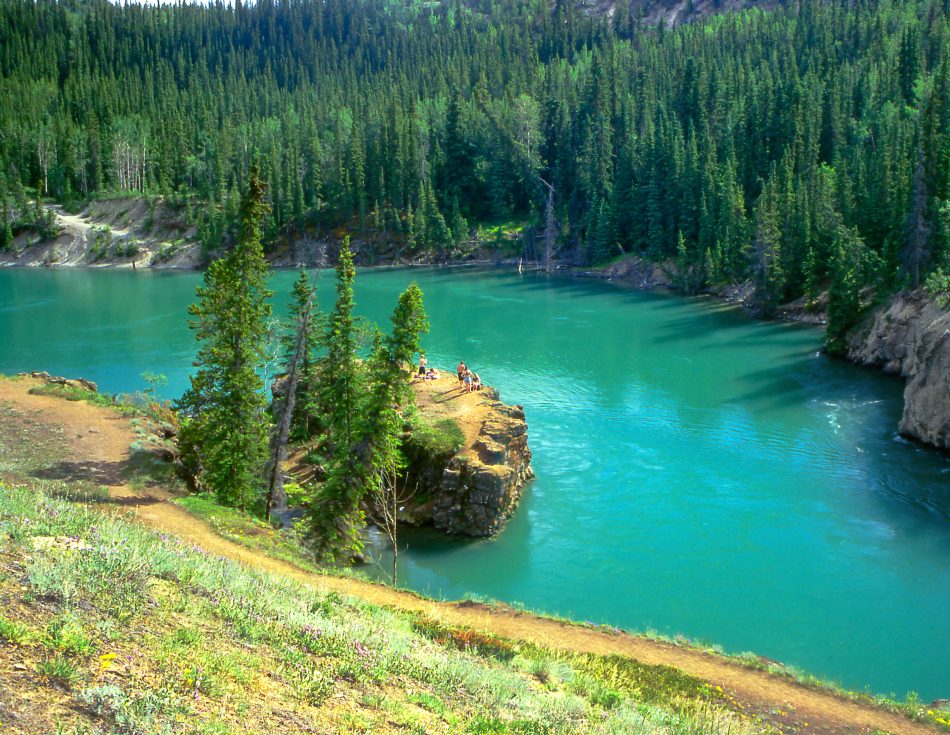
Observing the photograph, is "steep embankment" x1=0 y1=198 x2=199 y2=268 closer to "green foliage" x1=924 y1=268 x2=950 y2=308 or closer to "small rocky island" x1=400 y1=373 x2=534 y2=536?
"small rocky island" x1=400 y1=373 x2=534 y2=536

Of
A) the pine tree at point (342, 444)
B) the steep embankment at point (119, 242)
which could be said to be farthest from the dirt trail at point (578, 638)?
the steep embankment at point (119, 242)

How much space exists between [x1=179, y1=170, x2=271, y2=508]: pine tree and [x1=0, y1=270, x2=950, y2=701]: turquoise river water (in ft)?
25.7

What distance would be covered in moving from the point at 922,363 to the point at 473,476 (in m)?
28.2

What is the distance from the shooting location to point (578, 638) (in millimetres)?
21500

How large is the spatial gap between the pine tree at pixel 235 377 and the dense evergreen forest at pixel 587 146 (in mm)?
59409

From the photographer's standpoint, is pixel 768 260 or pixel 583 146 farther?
pixel 583 146

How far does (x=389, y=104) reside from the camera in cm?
15338

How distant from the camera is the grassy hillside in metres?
9.66

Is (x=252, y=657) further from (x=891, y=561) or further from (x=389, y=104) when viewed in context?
(x=389, y=104)

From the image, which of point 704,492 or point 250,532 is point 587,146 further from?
point 250,532

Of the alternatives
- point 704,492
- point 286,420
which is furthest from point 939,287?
point 286,420

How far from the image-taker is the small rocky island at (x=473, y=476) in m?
34.6

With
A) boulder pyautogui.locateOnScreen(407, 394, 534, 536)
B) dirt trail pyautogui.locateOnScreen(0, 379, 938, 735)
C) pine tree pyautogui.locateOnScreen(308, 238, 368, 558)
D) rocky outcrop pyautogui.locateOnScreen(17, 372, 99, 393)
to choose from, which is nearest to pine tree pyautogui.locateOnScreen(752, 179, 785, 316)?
boulder pyautogui.locateOnScreen(407, 394, 534, 536)

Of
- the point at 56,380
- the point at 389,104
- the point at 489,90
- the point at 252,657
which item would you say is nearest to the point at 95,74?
the point at 389,104
